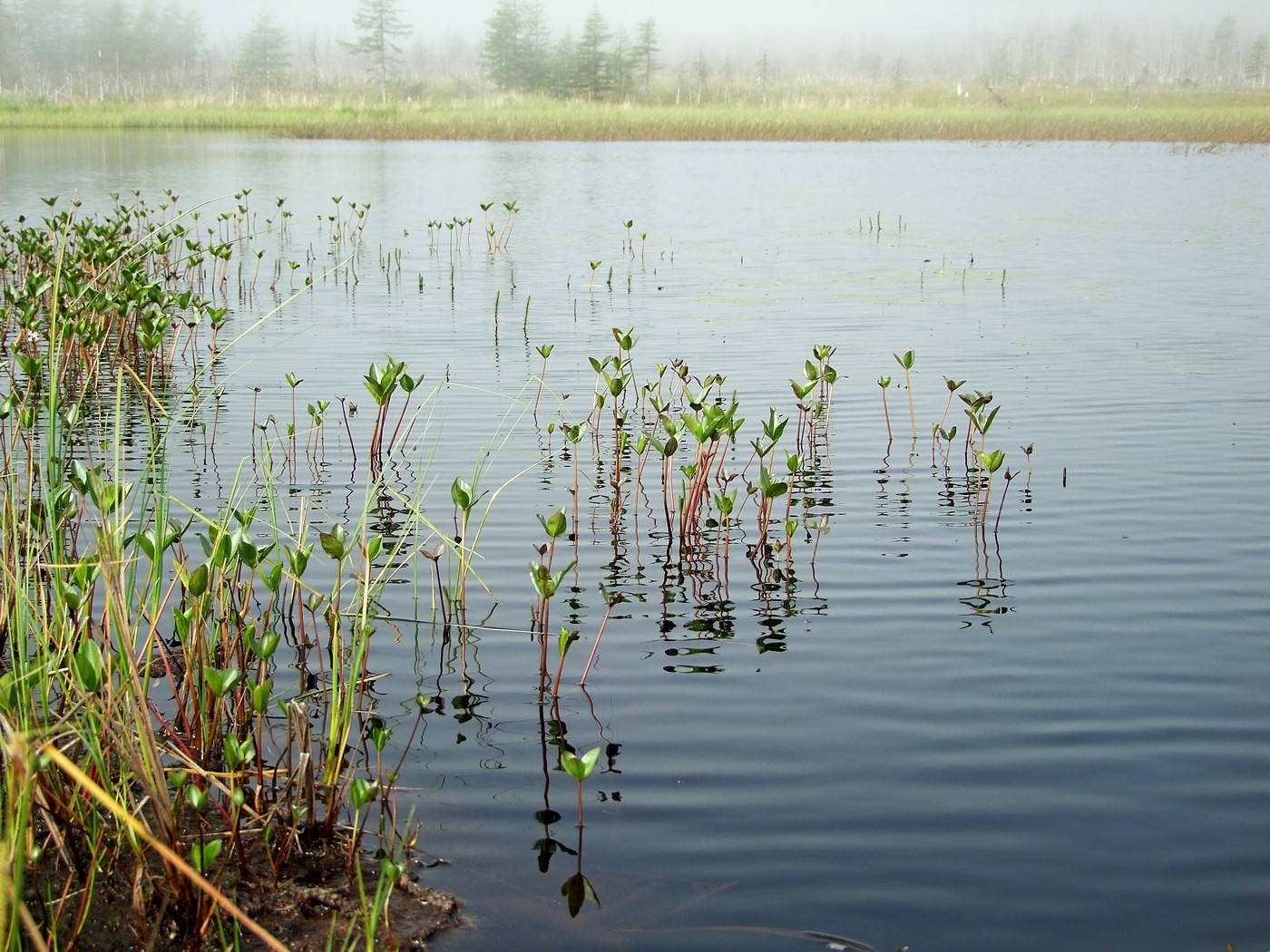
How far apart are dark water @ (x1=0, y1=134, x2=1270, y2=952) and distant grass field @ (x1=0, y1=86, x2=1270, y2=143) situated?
102ft

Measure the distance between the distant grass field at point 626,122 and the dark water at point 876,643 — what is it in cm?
3124

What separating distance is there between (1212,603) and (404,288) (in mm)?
10862

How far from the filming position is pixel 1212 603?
4.97m

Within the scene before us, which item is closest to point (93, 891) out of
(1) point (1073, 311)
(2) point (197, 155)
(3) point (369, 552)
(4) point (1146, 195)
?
(3) point (369, 552)

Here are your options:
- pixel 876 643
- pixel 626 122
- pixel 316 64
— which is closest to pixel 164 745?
pixel 876 643

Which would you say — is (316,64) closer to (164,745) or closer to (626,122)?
(626,122)

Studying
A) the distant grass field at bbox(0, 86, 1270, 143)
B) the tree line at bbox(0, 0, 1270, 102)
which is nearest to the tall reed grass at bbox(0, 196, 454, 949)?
the distant grass field at bbox(0, 86, 1270, 143)

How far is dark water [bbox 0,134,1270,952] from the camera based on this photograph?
312 cm

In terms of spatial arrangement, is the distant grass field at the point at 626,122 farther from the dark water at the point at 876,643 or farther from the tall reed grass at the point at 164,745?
the tall reed grass at the point at 164,745

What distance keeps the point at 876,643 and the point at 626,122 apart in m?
42.2

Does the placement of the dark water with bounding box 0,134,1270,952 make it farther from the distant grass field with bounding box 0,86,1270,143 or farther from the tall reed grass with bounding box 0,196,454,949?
the distant grass field with bounding box 0,86,1270,143

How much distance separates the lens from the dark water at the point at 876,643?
3123 millimetres

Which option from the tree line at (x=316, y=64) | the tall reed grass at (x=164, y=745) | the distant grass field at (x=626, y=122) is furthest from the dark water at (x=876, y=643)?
the tree line at (x=316, y=64)

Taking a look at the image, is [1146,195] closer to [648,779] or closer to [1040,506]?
[1040,506]
